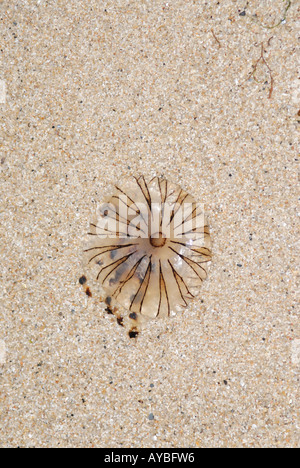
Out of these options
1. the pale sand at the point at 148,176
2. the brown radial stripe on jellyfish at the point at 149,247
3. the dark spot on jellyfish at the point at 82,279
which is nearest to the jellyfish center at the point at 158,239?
the brown radial stripe on jellyfish at the point at 149,247

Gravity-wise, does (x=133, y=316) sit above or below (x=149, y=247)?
below

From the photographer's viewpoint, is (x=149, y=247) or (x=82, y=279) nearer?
(x=149, y=247)

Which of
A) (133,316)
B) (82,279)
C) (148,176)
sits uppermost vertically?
(148,176)

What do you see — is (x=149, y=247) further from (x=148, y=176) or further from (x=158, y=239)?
(x=148, y=176)

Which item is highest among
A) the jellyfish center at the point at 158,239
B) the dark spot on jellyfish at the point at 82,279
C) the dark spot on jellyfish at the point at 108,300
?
the jellyfish center at the point at 158,239

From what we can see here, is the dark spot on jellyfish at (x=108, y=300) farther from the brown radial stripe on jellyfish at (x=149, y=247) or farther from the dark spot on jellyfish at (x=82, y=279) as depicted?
the dark spot on jellyfish at (x=82, y=279)

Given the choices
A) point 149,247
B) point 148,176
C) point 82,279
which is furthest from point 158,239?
point 82,279
